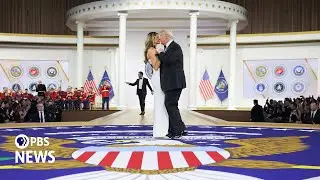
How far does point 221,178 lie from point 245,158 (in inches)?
56.9

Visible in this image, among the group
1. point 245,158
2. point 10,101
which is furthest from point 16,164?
point 10,101

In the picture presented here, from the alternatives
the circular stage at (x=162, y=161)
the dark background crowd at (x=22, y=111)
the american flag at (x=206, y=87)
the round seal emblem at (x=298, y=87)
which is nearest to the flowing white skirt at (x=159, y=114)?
the circular stage at (x=162, y=161)

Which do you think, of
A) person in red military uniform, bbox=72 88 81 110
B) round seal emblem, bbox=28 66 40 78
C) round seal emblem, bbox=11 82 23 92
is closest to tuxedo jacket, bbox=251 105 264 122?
person in red military uniform, bbox=72 88 81 110

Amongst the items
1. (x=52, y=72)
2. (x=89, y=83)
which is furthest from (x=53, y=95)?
(x=52, y=72)

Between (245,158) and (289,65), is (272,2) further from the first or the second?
(245,158)

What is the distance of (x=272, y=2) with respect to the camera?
2762 centimetres

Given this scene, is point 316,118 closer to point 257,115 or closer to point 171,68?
point 257,115

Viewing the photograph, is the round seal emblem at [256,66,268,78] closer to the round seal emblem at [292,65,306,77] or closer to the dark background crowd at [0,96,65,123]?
the round seal emblem at [292,65,306,77]

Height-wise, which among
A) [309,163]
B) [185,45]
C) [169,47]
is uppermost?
[185,45]

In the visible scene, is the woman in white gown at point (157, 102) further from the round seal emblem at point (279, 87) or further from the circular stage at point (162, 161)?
the round seal emblem at point (279, 87)

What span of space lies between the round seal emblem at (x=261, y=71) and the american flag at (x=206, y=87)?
2.91m

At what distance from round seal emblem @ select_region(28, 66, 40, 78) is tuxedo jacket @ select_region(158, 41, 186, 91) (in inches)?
852

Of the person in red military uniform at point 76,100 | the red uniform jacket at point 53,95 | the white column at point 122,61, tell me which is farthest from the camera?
the white column at point 122,61

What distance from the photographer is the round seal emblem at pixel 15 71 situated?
27.4 metres
